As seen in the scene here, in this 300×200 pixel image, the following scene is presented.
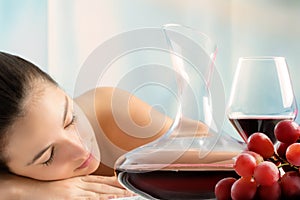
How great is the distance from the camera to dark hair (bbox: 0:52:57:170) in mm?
1329

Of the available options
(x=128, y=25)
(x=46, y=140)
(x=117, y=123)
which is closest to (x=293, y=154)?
(x=46, y=140)

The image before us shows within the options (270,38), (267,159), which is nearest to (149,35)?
(270,38)

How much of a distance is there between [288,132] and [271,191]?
0.10 metres

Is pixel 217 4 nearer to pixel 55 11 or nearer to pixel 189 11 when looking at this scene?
pixel 189 11

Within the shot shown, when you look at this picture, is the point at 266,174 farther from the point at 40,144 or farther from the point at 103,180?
the point at 103,180

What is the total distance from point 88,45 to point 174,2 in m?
0.50

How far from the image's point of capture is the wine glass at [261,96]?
2.81 feet

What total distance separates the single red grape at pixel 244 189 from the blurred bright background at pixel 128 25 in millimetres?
1843

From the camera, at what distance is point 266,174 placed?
24.6 inches

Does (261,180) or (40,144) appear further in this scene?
(40,144)

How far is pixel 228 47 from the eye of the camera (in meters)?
2.87

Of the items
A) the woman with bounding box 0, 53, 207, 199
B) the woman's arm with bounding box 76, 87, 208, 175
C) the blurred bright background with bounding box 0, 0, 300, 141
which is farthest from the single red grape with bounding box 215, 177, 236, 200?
the blurred bright background with bounding box 0, 0, 300, 141

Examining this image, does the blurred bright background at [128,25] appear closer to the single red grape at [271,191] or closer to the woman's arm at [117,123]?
the woman's arm at [117,123]

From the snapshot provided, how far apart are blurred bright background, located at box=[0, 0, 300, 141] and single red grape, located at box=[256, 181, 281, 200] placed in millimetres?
1854
